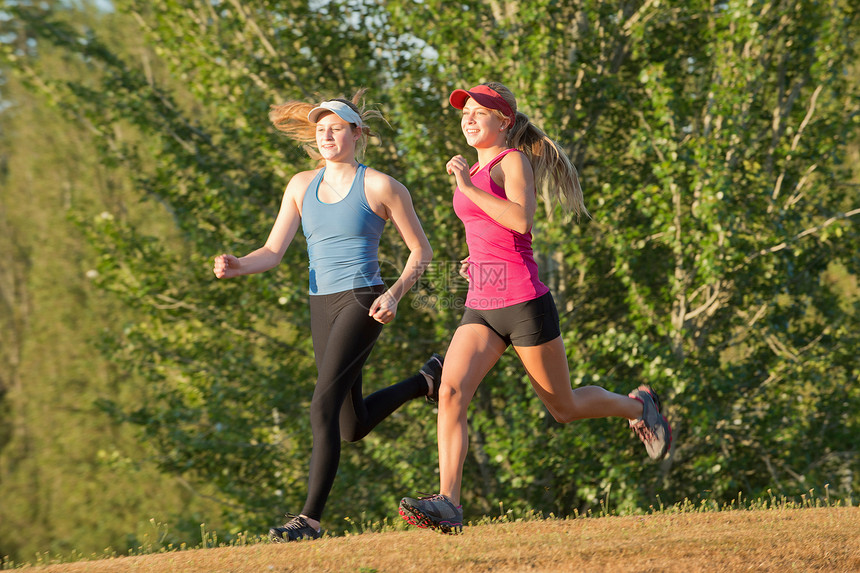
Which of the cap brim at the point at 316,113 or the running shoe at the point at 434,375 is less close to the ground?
the cap brim at the point at 316,113

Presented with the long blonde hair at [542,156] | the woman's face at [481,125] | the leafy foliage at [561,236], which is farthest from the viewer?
the leafy foliage at [561,236]

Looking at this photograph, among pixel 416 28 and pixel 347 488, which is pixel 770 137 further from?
pixel 347 488

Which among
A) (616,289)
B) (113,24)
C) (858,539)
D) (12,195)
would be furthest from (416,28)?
(12,195)

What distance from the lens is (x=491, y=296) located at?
13.8 ft

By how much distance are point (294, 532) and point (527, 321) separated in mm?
1652

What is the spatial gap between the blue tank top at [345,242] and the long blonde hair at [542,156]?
875mm

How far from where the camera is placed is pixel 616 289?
9.91 metres

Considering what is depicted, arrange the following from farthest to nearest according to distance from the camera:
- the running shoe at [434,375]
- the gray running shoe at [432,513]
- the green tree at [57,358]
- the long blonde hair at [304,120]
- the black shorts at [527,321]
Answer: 1. the green tree at [57,358]
2. the running shoe at [434,375]
3. the long blonde hair at [304,120]
4. the black shorts at [527,321]
5. the gray running shoe at [432,513]

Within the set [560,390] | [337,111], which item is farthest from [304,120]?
[560,390]

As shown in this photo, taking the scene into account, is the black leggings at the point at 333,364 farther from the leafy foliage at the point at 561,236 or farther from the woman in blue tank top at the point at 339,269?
the leafy foliage at the point at 561,236

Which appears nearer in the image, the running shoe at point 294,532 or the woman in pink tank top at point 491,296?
the woman in pink tank top at point 491,296

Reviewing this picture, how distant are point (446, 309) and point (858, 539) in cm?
521

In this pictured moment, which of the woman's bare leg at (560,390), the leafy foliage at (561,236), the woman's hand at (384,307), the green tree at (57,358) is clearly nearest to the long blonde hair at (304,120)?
the woman's hand at (384,307)

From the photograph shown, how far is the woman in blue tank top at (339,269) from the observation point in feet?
14.4
